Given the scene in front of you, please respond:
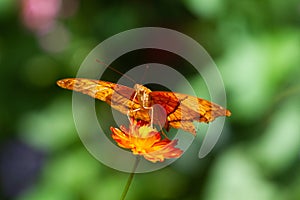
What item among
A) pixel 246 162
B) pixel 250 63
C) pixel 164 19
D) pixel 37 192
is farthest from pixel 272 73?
pixel 37 192

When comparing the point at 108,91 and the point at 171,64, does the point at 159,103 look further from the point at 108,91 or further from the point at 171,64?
the point at 171,64

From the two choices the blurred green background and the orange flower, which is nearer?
the orange flower

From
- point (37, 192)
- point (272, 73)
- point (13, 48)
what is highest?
point (272, 73)

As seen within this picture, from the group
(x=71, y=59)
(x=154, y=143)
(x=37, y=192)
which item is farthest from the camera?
(x=71, y=59)

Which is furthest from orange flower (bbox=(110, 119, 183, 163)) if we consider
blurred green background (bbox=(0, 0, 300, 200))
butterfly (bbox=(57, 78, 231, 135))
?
blurred green background (bbox=(0, 0, 300, 200))

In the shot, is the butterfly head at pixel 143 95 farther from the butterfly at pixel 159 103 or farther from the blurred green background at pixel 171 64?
the blurred green background at pixel 171 64

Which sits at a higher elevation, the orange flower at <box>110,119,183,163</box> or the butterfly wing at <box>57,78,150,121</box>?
the butterfly wing at <box>57,78,150,121</box>

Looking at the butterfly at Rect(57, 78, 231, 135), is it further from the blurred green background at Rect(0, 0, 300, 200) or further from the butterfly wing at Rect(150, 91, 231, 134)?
the blurred green background at Rect(0, 0, 300, 200)

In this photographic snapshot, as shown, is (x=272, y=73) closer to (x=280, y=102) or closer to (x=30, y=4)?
(x=280, y=102)
